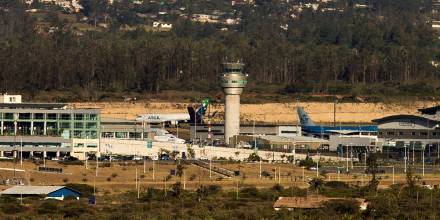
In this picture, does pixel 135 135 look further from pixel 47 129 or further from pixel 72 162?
pixel 72 162

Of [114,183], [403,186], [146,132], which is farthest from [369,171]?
[146,132]

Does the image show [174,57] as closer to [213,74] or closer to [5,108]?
[213,74]

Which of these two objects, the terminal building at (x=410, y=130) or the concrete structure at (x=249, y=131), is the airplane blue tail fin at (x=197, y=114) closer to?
the concrete structure at (x=249, y=131)

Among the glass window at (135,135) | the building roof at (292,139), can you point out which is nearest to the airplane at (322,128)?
the building roof at (292,139)

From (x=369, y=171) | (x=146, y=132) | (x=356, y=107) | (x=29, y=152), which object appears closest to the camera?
(x=369, y=171)

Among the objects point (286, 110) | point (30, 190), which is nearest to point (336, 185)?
point (30, 190)

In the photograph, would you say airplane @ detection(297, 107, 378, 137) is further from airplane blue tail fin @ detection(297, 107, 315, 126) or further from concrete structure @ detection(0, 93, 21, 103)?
concrete structure @ detection(0, 93, 21, 103)
